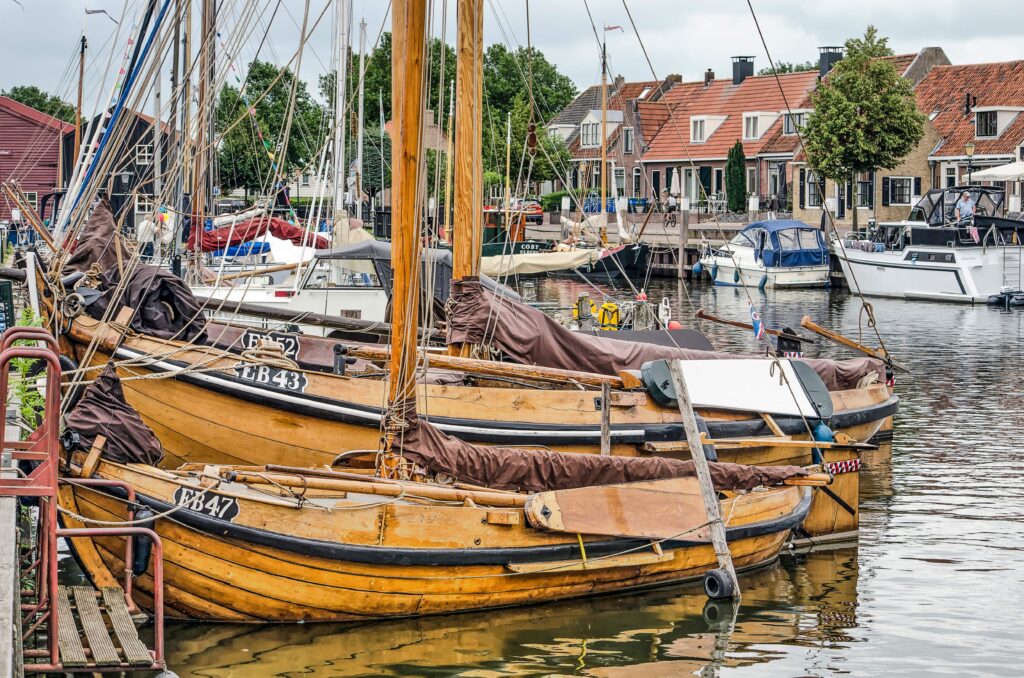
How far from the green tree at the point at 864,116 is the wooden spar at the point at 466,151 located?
152ft

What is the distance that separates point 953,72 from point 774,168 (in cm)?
1102

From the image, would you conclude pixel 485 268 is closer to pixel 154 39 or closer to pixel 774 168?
pixel 154 39

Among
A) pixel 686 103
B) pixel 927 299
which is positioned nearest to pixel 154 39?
pixel 927 299

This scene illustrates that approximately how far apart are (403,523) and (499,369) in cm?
450

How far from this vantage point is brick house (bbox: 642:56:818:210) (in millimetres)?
76812

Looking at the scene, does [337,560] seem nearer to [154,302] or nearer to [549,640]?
[549,640]

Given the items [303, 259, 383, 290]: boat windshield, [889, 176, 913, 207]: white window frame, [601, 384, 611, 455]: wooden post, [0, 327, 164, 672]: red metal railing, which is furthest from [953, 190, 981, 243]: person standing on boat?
[0, 327, 164, 672]: red metal railing

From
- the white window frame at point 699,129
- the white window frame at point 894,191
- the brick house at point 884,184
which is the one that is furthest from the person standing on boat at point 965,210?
the white window frame at point 699,129

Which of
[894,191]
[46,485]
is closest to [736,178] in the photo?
[894,191]

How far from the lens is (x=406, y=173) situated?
12086 mm

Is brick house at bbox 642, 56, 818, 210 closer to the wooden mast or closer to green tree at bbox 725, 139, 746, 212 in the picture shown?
green tree at bbox 725, 139, 746, 212

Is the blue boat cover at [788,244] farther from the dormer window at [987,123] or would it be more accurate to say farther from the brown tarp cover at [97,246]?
the brown tarp cover at [97,246]

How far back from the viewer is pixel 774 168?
75.8 metres

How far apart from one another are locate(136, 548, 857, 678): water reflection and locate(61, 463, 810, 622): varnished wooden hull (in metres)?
0.19
